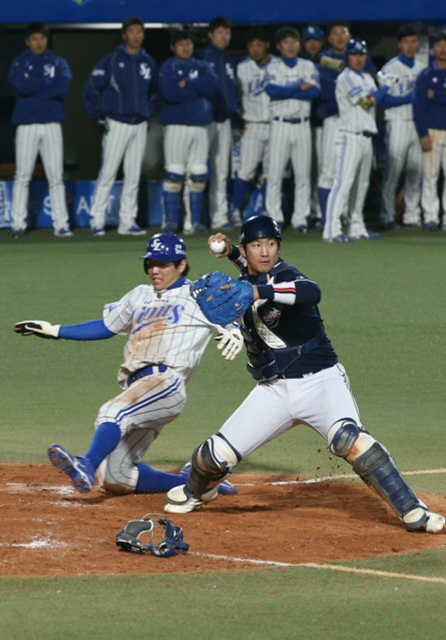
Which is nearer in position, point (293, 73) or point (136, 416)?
point (136, 416)

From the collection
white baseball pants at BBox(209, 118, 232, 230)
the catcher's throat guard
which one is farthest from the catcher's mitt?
white baseball pants at BBox(209, 118, 232, 230)

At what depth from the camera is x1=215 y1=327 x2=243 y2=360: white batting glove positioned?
6.34 metres

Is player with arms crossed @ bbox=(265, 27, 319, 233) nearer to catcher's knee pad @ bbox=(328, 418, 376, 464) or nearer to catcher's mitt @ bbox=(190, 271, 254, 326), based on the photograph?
catcher's mitt @ bbox=(190, 271, 254, 326)

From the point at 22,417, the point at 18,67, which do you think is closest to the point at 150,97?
the point at 18,67

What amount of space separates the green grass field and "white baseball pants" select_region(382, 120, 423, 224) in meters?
0.52

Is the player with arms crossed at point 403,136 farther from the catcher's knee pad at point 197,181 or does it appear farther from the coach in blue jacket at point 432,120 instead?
the catcher's knee pad at point 197,181

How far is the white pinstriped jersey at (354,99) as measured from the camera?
15.8 m

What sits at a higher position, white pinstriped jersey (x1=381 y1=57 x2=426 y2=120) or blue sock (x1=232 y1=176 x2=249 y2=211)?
white pinstriped jersey (x1=381 y1=57 x2=426 y2=120)

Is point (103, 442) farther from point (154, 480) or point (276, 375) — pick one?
point (276, 375)

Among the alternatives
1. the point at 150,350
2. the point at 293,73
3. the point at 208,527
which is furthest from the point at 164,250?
the point at 293,73

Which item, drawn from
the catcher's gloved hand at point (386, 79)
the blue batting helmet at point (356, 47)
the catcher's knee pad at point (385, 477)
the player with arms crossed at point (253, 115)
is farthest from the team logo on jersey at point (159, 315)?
the player with arms crossed at point (253, 115)

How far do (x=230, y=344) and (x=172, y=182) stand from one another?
11.1 metres

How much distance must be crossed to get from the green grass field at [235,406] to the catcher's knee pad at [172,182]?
0.75 meters

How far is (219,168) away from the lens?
17859 mm
